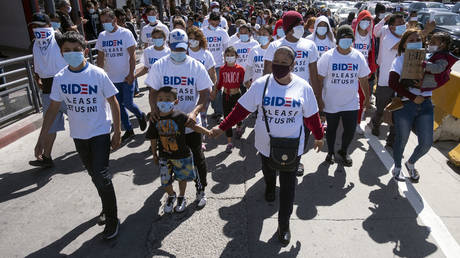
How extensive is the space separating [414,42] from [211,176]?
3208 millimetres

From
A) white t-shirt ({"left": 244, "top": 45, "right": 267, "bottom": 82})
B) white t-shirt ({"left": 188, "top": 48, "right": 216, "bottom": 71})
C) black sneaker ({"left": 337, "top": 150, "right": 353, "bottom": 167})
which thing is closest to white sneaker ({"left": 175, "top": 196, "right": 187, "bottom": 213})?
white t-shirt ({"left": 188, "top": 48, "right": 216, "bottom": 71})

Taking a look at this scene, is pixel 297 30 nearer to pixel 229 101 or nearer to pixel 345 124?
pixel 345 124

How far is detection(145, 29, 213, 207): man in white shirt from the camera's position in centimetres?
384

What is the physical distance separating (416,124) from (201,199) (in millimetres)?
2940

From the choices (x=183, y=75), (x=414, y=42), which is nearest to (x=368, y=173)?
(x=414, y=42)

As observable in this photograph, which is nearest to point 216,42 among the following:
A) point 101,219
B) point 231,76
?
point 231,76

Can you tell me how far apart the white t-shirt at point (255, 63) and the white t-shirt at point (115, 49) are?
207 cm

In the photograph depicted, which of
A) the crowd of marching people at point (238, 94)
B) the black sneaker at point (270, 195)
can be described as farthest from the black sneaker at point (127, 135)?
the black sneaker at point (270, 195)

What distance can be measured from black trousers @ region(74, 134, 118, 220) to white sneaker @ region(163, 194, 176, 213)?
25.8 inches

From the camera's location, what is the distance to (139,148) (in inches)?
236

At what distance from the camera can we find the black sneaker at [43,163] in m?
A: 5.19

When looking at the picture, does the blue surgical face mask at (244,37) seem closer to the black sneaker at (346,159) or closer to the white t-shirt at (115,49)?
the white t-shirt at (115,49)

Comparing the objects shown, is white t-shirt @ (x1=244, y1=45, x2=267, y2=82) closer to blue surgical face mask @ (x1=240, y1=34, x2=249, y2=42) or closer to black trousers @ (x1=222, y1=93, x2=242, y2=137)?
black trousers @ (x1=222, y1=93, x2=242, y2=137)

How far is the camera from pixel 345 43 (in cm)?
460
